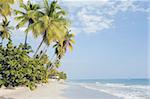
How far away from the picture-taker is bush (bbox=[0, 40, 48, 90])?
62.2 feet

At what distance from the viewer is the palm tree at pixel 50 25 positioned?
86.5ft

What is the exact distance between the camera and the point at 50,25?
26.6 meters

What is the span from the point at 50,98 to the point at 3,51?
4.74 meters

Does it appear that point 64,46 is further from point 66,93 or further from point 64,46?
point 66,93

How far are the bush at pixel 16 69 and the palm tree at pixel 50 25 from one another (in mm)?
5551

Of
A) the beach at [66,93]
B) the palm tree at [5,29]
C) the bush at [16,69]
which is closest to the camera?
the beach at [66,93]

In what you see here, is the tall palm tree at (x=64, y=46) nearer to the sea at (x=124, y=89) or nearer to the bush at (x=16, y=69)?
the sea at (x=124, y=89)

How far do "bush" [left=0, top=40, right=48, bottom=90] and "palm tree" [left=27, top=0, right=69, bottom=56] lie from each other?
5551 mm

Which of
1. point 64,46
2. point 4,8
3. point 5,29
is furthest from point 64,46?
point 4,8

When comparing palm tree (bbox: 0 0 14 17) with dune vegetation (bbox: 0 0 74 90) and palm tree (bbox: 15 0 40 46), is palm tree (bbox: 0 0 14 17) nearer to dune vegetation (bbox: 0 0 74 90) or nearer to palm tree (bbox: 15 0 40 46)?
dune vegetation (bbox: 0 0 74 90)

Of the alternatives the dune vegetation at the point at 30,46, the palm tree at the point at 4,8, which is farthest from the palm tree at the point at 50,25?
the palm tree at the point at 4,8

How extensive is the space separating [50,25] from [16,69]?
791 centimetres

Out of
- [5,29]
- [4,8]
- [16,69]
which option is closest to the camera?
[4,8]

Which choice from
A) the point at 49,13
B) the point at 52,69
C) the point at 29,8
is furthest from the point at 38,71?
the point at 52,69
